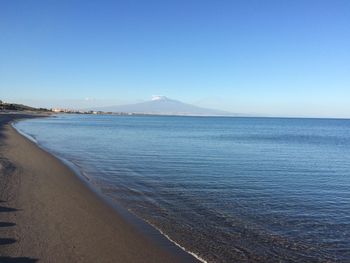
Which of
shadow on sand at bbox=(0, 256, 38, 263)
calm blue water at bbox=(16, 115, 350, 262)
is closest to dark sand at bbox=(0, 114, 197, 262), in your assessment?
shadow on sand at bbox=(0, 256, 38, 263)

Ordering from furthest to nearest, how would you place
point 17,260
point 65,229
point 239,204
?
point 239,204 → point 65,229 → point 17,260

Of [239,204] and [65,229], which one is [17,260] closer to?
[65,229]

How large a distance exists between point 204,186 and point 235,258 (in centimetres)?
826

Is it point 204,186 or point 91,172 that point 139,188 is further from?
point 91,172

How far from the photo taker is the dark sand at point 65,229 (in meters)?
8.35

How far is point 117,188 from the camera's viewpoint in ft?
54.2

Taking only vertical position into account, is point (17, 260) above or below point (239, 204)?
above

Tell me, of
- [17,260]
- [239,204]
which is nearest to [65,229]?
[17,260]

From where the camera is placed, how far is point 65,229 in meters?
10.0

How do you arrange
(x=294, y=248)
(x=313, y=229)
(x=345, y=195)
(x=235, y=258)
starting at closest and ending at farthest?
(x=235, y=258) → (x=294, y=248) → (x=313, y=229) → (x=345, y=195)

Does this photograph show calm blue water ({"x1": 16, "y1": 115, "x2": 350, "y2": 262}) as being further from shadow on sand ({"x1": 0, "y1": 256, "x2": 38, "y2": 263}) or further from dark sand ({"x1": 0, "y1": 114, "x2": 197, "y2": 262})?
shadow on sand ({"x1": 0, "y1": 256, "x2": 38, "y2": 263})

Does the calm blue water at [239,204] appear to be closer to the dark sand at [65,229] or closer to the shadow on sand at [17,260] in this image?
the dark sand at [65,229]

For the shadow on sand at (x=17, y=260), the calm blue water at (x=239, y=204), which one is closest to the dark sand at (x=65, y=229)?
the shadow on sand at (x=17, y=260)

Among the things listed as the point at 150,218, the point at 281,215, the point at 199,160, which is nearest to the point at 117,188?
the point at 150,218
